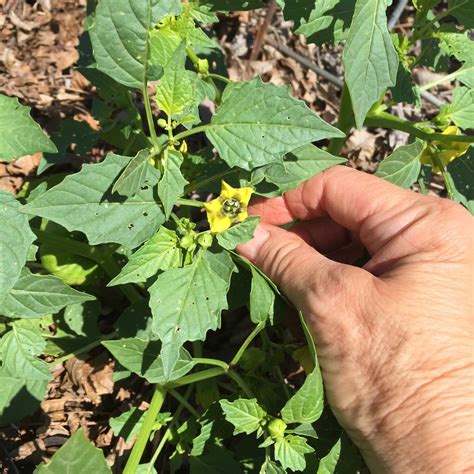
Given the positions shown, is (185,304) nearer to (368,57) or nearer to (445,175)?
(368,57)

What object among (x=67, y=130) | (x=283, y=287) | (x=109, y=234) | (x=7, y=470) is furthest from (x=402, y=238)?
(x=7, y=470)

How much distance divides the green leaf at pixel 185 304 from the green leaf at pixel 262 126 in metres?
0.34

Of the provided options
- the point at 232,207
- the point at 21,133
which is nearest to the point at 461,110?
the point at 232,207

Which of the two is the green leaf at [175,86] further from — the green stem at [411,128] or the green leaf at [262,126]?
the green stem at [411,128]

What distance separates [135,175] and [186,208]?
707mm

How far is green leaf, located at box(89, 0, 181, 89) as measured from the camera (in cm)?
143

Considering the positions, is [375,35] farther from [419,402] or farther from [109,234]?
[419,402]

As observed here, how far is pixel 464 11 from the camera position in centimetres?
206

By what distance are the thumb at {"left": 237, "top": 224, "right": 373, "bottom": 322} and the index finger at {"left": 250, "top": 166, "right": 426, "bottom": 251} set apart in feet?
0.44

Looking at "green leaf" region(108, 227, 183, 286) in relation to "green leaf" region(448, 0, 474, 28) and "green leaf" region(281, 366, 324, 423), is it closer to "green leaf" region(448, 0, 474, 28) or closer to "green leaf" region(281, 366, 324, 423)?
"green leaf" region(281, 366, 324, 423)

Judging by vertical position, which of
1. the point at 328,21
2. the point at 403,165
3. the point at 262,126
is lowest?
the point at 403,165

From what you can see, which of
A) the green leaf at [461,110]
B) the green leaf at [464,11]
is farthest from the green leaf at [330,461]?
the green leaf at [464,11]

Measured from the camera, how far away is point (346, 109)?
2.25 m

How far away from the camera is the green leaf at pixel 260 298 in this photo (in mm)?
1832
